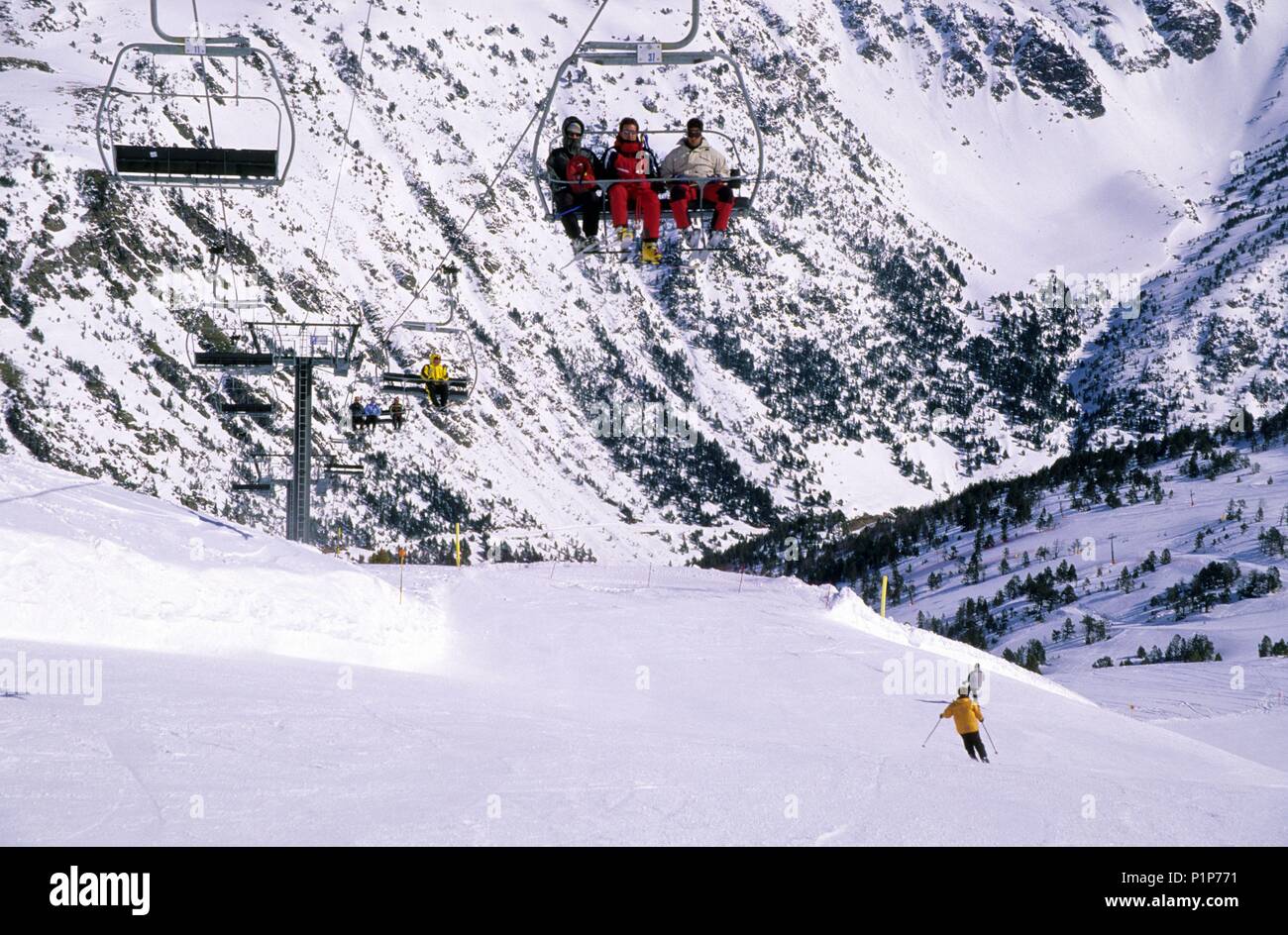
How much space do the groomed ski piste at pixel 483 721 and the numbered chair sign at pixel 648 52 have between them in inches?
228

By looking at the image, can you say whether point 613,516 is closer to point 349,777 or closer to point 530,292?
point 530,292

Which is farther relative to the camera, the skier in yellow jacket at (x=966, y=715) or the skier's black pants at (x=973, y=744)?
the skier's black pants at (x=973, y=744)

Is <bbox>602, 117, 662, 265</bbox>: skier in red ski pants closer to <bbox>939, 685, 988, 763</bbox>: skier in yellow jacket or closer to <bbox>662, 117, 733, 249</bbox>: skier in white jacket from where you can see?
<bbox>662, 117, 733, 249</bbox>: skier in white jacket

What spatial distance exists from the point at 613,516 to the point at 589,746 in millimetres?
131960

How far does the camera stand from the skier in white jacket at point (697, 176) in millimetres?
13617

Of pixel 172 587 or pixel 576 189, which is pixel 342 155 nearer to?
pixel 172 587

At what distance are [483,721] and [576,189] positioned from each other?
556 cm

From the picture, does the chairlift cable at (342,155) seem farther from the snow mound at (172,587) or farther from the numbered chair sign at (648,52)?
the numbered chair sign at (648,52)

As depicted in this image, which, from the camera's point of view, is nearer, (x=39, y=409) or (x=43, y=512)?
(x=43, y=512)

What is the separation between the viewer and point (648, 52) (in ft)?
35.8

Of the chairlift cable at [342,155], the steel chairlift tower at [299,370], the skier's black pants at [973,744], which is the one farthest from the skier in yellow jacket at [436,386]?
the chairlift cable at [342,155]

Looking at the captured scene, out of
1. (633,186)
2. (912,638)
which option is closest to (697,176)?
(633,186)

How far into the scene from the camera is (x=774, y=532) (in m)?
127
